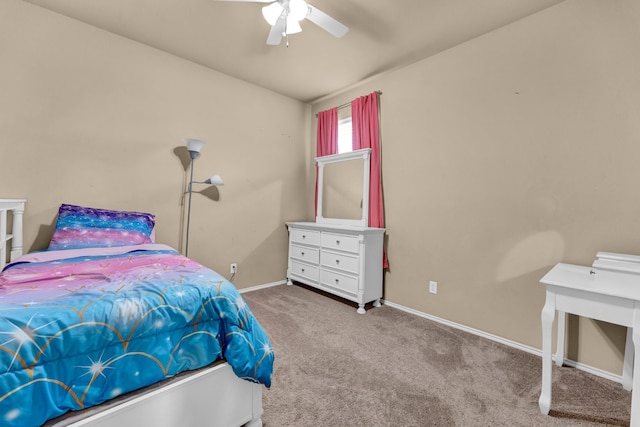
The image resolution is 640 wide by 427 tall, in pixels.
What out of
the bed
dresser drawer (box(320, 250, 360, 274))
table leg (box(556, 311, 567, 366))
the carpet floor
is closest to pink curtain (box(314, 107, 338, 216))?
dresser drawer (box(320, 250, 360, 274))

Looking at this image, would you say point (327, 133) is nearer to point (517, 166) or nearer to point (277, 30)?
point (277, 30)

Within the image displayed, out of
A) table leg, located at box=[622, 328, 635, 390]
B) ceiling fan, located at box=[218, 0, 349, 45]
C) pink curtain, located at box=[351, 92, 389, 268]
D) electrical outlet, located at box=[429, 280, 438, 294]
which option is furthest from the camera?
pink curtain, located at box=[351, 92, 389, 268]

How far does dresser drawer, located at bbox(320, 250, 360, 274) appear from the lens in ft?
9.20

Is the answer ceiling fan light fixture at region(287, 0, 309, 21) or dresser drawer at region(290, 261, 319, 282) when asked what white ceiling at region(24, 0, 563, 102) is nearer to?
ceiling fan light fixture at region(287, 0, 309, 21)

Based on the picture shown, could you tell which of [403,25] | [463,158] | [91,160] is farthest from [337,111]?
[91,160]

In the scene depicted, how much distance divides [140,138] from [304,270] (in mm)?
2227

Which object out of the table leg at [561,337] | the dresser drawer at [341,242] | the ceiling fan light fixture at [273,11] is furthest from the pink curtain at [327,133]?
the table leg at [561,337]

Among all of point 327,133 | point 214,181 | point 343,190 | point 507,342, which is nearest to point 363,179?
point 343,190

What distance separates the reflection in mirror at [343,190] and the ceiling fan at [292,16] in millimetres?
1532

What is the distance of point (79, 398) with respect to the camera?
94 cm

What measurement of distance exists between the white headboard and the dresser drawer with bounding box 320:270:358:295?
8.47 feet

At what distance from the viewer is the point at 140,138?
264 centimetres

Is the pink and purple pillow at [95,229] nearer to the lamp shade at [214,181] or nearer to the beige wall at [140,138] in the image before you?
the beige wall at [140,138]

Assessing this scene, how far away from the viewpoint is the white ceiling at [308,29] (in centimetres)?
207
